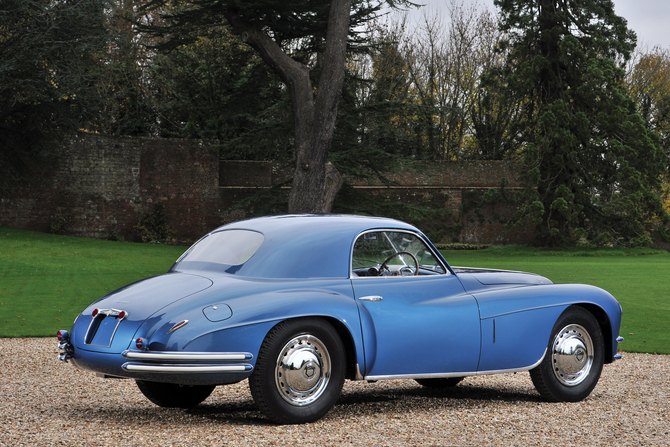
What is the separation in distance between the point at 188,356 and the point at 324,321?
0.96 m

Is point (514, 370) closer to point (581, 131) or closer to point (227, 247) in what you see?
point (227, 247)

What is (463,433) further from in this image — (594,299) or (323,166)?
(323,166)

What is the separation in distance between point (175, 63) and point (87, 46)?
34.0 feet

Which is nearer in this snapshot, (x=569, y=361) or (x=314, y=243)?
(x=314, y=243)

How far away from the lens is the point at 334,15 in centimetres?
1805

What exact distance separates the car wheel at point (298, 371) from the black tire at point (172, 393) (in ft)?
3.87

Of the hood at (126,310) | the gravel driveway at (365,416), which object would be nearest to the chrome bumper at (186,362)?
the hood at (126,310)

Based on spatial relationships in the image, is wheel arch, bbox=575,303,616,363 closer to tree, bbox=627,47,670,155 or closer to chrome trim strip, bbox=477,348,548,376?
chrome trim strip, bbox=477,348,548,376

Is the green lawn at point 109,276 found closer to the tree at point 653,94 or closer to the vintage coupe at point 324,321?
the vintage coupe at point 324,321

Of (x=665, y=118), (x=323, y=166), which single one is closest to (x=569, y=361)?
(x=323, y=166)

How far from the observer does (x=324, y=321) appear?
4.94 m

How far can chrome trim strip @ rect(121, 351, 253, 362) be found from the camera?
444cm

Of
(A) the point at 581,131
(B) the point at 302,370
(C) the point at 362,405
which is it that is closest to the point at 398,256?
(C) the point at 362,405

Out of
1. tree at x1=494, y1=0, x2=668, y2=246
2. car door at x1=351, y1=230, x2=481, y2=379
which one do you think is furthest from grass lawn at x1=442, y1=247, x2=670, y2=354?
car door at x1=351, y1=230, x2=481, y2=379
